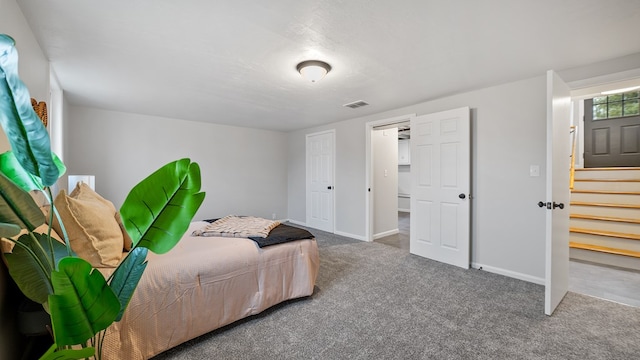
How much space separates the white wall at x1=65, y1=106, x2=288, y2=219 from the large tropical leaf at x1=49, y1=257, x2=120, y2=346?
411 cm

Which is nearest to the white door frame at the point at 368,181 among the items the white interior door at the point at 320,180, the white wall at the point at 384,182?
the white wall at the point at 384,182

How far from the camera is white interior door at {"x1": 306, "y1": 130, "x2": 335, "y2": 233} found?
5102 millimetres

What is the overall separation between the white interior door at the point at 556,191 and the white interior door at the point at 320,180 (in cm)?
333

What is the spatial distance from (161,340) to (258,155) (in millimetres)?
4344

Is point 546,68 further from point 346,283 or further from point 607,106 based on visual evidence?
point 607,106

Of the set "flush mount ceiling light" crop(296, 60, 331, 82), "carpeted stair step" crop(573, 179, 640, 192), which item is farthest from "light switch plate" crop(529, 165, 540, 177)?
"flush mount ceiling light" crop(296, 60, 331, 82)

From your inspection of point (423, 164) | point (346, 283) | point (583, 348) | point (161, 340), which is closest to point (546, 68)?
point (423, 164)

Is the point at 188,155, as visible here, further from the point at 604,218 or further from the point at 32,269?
the point at 604,218

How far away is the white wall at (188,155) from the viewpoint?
→ 3887 mm

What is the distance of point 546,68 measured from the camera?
2.50 metres

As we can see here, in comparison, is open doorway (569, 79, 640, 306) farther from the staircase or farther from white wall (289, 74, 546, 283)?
white wall (289, 74, 546, 283)

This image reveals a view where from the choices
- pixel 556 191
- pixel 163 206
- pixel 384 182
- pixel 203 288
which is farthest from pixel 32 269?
pixel 384 182

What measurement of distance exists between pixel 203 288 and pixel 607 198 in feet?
17.8

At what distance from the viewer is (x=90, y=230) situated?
144cm
